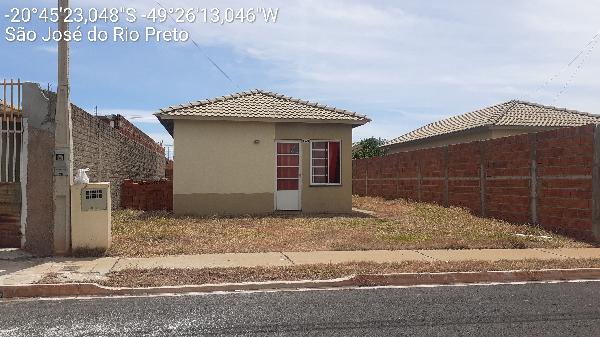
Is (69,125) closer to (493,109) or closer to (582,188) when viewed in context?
(582,188)

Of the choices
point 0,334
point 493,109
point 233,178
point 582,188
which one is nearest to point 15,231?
point 0,334

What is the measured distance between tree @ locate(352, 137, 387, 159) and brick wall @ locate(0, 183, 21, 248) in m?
31.6

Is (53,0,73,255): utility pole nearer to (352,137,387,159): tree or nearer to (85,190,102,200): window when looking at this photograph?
(85,190,102,200): window

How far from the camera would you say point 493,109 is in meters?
30.5

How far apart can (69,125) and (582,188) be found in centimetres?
1009

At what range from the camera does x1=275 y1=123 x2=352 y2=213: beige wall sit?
1683cm

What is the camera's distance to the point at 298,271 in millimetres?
8320

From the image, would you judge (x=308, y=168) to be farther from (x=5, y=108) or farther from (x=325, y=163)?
(x=5, y=108)

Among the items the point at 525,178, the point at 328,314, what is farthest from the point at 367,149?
the point at 328,314

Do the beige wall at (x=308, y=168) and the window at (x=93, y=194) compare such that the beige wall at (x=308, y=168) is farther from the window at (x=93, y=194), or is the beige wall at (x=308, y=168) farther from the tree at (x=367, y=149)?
the tree at (x=367, y=149)

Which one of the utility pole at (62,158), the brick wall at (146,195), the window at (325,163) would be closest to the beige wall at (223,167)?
the window at (325,163)

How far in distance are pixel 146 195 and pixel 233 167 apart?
3361 millimetres

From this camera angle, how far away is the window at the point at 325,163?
17.0m

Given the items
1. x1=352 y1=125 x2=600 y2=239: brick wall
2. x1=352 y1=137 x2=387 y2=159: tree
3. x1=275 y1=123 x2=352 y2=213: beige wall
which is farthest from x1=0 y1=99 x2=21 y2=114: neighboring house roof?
x1=352 y1=137 x2=387 y2=159: tree
